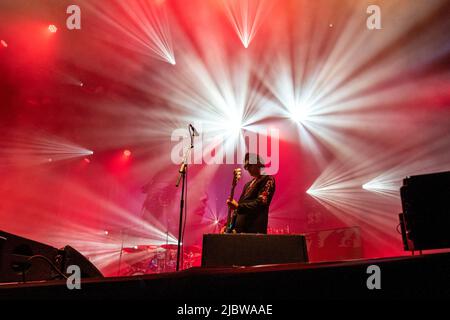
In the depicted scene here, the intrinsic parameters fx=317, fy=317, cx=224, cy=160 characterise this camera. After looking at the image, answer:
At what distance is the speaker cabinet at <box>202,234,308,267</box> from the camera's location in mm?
1455

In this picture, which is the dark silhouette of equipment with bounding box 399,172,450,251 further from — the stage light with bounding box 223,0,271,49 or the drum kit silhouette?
the stage light with bounding box 223,0,271,49

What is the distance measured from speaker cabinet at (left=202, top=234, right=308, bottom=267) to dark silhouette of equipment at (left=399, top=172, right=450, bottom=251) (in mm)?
691

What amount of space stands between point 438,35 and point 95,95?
20.2ft

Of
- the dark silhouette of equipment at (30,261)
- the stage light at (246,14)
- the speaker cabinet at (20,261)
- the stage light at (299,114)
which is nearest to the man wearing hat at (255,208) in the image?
the dark silhouette of equipment at (30,261)

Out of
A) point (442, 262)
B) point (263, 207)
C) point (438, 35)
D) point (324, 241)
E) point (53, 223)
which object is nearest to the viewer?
point (442, 262)

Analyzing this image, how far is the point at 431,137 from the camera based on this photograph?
5367 millimetres

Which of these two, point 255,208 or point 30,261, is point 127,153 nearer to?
point 255,208

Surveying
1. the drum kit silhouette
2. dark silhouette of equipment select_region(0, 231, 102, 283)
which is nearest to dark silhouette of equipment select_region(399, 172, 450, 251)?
dark silhouette of equipment select_region(0, 231, 102, 283)

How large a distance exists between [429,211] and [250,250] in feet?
2.71

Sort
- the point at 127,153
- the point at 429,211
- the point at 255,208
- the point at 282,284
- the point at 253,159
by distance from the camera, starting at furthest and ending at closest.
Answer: the point at 127,153
the point at 253,159
the point at 255,208
the point at 429,211
the point at 282,284

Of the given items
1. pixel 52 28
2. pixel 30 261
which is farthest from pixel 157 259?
pixel 30 261

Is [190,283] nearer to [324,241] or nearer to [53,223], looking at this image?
[324,241]

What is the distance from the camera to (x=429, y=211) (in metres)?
0.80
